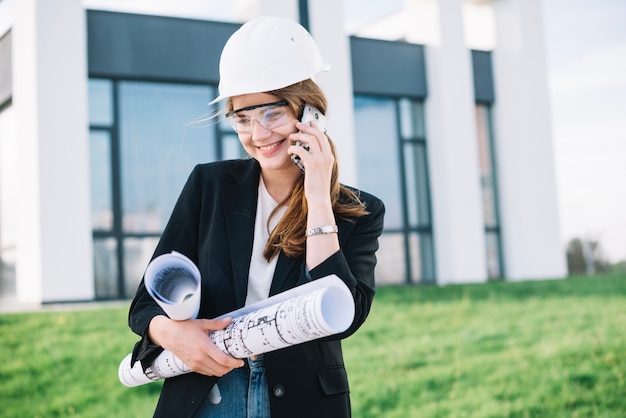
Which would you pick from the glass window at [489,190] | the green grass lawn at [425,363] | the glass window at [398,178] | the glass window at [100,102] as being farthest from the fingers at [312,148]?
the glass window at [489,190]

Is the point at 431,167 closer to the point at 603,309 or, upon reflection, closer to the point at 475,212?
the point at 475,212

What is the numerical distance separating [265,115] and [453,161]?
11636mm

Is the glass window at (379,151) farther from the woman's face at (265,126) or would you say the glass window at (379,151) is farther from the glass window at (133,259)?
the woman's face at (265,126)

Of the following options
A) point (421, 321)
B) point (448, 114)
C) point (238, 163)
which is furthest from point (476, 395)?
point (448, 114)

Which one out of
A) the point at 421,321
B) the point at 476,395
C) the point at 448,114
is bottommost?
the point at 476,395

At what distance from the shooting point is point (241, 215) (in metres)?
1.92

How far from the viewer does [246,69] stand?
1.83 metres

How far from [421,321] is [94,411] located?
3.81m

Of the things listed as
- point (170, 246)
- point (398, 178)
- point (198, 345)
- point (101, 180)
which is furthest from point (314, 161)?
point (398, 178)

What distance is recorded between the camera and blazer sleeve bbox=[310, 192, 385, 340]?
173 centimetres

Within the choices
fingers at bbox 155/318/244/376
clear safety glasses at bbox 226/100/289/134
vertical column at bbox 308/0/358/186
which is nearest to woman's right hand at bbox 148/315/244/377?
fingers at bbox 155/318/244/376

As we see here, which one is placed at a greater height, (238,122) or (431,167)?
(431,167)

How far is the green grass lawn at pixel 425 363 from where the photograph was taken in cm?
585

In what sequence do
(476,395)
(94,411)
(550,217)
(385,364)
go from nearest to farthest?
(94,411)
(476,395)
(385,364)
(550,217)
